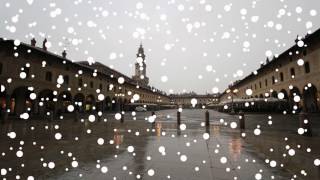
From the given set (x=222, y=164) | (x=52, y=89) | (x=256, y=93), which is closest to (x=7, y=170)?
(x=222, y=164)

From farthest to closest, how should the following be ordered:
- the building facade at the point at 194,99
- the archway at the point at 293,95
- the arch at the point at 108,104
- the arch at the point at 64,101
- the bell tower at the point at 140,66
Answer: the building facade at the point at 194,99, the bell tower at the point at 140,66, the arch at the point at 108,104, the arch at the point at 64,101, the archway at the point at 293,95

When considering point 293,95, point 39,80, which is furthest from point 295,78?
point 39,80

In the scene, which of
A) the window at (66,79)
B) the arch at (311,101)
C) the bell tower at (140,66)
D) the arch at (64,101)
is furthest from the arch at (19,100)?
the bell tower at (140,66)

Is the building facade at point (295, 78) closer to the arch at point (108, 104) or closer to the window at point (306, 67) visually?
the window at point (306, 67)

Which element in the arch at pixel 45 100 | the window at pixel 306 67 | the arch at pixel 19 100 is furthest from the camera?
the arch at pixel 45 100

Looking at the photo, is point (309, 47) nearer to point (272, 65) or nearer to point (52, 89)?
point (272, 65)

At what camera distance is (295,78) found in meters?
29.4

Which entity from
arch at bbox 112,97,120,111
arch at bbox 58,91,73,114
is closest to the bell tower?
arch at bbox 112,97,120,111

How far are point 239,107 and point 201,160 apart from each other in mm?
33054

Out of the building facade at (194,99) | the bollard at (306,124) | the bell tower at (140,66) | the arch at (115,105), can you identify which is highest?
the bell tower at (140,66)

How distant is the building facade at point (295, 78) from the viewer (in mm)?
25172

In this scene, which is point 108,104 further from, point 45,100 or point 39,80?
point 39,80

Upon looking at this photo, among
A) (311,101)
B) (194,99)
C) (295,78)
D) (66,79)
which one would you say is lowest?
(311,101)

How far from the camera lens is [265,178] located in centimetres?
406
